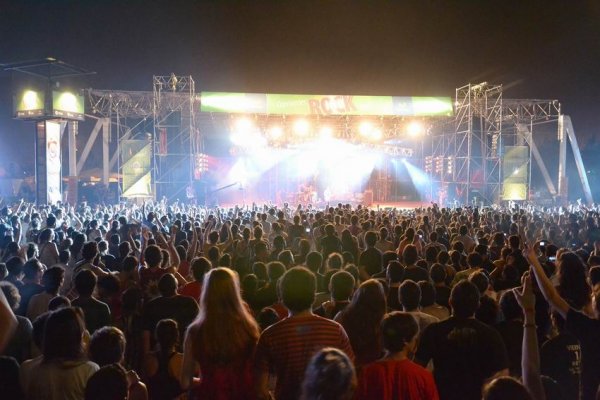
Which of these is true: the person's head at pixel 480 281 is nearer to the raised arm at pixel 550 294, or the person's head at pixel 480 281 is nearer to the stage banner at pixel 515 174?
the raised arm at pixel 550 294

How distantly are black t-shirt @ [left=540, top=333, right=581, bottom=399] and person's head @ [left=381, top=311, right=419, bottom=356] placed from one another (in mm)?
1367

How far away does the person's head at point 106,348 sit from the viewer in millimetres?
3049

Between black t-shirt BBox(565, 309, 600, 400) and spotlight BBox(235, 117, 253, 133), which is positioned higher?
spotlight BBox(235, 117, 253, 133)

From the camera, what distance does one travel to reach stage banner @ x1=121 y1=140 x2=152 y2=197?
2530 cm

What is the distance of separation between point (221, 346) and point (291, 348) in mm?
388

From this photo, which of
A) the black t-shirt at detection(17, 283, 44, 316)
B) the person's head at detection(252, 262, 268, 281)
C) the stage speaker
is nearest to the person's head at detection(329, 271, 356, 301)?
the person's head at detection(252, 262, 268, 281)

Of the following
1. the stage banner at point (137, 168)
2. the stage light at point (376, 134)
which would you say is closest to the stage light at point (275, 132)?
the stage light at point (376, 134)

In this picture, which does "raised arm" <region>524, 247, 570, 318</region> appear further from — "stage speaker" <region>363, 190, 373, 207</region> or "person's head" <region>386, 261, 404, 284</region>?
"stage speaker" <region>363, 190, 373, 207</region>

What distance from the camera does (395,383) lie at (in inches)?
105

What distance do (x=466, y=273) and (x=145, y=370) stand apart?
→ 3.91 m

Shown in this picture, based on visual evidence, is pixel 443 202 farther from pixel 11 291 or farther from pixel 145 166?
pixel 11 291

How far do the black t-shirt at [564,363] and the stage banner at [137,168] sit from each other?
23314 millimetres

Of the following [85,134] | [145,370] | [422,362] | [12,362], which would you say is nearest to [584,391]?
[422,362]

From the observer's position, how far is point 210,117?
28.5 meters
